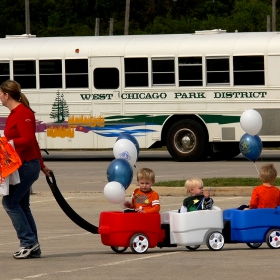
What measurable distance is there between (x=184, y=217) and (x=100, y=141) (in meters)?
15.4

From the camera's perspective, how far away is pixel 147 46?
26.4 metres

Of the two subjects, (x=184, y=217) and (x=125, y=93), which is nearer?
(x=184, y=217)

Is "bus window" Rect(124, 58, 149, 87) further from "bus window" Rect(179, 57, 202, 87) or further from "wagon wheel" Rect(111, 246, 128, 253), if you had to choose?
"wagon wheel" Rect(111, 246, 128, 253)

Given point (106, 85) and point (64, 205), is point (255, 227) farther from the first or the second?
point (106, 85)

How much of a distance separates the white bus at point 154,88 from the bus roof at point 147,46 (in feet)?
0.08

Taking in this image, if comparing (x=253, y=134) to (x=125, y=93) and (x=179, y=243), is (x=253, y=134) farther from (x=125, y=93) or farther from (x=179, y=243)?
(x=125, y=93)

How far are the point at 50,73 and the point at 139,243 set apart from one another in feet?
54.6

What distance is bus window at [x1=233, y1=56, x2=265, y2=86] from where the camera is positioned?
25453 mm

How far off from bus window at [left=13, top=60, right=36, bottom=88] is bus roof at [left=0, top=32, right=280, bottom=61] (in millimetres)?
135

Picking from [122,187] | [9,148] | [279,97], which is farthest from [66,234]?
[279,97]

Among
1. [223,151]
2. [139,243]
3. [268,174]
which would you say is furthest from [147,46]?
[139,243]

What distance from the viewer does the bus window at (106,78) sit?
26422 mm

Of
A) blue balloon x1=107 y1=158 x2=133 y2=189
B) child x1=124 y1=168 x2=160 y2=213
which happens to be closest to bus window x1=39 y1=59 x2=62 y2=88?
blue balloon x1=107 y1=158 x2=133 y2=189

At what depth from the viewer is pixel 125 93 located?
2628 centimetres
